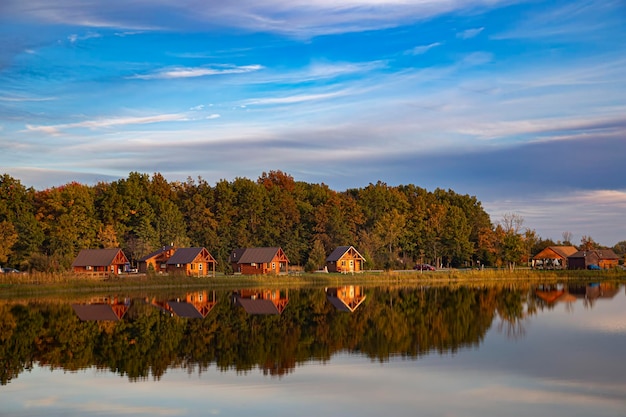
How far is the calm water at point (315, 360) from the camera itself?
16.7 m

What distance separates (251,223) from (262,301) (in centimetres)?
5304

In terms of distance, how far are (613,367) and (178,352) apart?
47.0 ft

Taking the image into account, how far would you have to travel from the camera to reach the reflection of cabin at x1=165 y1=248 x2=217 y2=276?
80.3 m

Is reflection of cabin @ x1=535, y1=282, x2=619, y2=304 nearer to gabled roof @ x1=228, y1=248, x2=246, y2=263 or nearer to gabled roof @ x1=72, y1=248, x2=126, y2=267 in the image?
gabled roof @ x1=228, y1=248, x2=246, y2=263

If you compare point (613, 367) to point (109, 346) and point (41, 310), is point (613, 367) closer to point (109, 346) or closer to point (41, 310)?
point (109, 346)

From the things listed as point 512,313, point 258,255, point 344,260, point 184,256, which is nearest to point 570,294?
point 512,313

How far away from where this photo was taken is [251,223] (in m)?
101

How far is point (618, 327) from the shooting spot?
30.9 m

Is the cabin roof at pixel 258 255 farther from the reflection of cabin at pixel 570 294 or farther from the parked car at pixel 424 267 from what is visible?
the reflection of cabin at pixel 570 294

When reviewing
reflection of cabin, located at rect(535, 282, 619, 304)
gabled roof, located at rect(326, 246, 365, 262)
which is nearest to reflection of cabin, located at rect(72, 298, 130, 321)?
reflection of cabin, located at rect(535, 282, 619, 304)

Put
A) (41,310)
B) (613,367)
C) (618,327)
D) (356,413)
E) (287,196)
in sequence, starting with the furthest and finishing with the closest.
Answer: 1. (287,196)
2. (41,310)
3. (618,327)
4. (613,367)
5. (356,413)

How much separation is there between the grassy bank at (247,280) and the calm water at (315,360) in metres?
13.2

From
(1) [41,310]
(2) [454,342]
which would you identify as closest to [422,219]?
(1) [41,310]

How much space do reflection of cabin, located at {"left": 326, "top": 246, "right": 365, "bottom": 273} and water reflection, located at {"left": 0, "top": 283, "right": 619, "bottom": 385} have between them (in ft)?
121
